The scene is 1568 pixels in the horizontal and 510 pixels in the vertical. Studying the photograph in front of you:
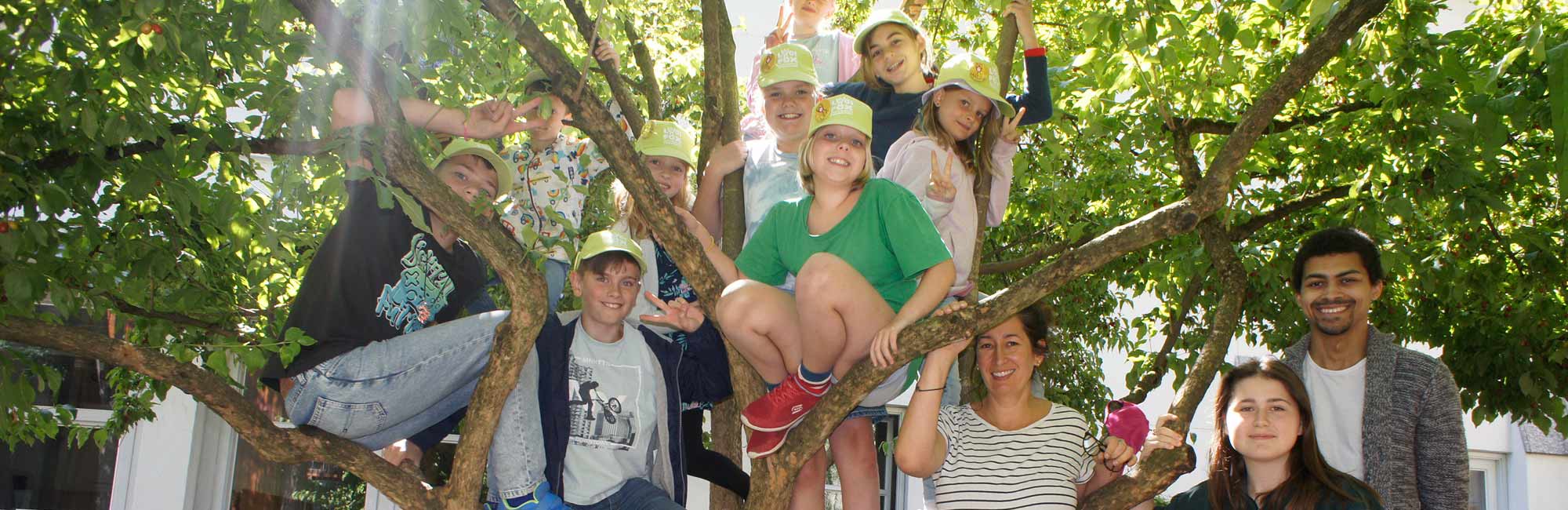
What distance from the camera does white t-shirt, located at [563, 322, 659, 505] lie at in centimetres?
340

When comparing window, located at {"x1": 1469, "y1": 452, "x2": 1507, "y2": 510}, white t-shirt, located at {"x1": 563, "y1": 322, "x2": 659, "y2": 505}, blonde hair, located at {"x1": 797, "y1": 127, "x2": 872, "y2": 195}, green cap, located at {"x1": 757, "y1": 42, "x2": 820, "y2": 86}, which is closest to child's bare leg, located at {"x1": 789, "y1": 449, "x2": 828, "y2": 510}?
white t-shirt, located at {"x1": 563, "y1": 322, "x2": 659, "y2": 505}

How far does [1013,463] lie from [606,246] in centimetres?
136

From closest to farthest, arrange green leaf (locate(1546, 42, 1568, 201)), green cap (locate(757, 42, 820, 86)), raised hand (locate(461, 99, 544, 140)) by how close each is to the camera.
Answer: green leaf (locate(1546, 42, 1568, 201))
raised hand (locate(461, 99, 544, 140))
green cap (locate(757, 42, 820, 86))

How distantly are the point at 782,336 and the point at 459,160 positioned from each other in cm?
138

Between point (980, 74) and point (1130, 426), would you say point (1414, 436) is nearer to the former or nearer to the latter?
point (1130, 426)

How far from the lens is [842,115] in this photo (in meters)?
3.50

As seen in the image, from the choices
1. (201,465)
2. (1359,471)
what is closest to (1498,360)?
(1359,471)

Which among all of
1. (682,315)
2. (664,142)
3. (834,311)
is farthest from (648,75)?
(834,311)

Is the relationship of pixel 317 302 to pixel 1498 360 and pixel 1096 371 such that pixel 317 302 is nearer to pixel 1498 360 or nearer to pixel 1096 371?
pixel 1498 360

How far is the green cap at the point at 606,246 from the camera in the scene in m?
3.61

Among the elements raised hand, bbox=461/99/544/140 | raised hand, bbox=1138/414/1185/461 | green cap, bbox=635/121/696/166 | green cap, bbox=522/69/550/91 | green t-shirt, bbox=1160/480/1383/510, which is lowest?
green t-shirt, bbox=1160/480/1383/510

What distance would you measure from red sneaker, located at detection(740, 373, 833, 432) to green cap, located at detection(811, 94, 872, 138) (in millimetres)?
773

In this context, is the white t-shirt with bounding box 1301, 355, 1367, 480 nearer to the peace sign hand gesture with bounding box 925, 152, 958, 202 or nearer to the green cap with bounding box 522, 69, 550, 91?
the peace sign hand gesture with bounding box 925, 152, 958, 202

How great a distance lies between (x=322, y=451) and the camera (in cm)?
306
